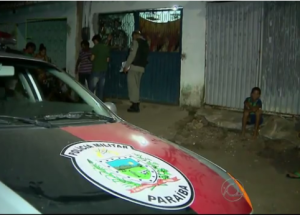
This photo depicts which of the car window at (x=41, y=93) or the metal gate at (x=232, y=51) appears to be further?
the metal gate at (x=232, y=51)

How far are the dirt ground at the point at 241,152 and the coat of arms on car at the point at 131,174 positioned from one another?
1.66 meters

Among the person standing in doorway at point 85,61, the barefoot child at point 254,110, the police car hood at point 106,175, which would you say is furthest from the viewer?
the person standing in doorway at point 85,61

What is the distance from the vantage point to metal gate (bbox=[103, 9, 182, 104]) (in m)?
8.62

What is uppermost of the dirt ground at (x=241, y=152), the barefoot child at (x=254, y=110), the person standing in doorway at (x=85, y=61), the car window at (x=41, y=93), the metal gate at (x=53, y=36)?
the metal gate at (x=53, y=36)

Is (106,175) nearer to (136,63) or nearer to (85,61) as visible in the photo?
(136,63)

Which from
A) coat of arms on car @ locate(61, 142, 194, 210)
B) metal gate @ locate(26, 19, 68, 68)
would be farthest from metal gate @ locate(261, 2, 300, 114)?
metal gate @ locate(26, 19, 68, 68)

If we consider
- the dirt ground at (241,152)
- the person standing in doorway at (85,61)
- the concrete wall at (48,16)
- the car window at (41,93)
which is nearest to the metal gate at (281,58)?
the dirt ground at (241,152)

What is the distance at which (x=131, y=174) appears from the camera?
2105 millimetres

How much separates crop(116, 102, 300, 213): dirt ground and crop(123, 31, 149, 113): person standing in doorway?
1.26 feet

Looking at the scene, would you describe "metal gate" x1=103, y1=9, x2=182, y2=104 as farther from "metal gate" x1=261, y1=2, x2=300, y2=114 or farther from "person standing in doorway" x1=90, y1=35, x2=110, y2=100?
"metal gate" x1=261, y1=2, x2=300, y2=114

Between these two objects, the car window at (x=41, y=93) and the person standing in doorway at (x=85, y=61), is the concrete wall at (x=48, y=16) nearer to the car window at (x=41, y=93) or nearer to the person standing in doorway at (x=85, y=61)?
the person standing in doorway at (x=85, y=61)

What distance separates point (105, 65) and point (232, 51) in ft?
9.27

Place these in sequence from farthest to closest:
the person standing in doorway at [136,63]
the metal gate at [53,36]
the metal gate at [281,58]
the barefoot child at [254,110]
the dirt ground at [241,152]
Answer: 1. the metal gate at [53,36]
2. the person standing in doorway at [136,63]
3. the metal gate at [281,58]
4. the barefoot child at [254,110]
5. the dirt ground at [241,152]

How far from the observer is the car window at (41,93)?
10.6 feet
